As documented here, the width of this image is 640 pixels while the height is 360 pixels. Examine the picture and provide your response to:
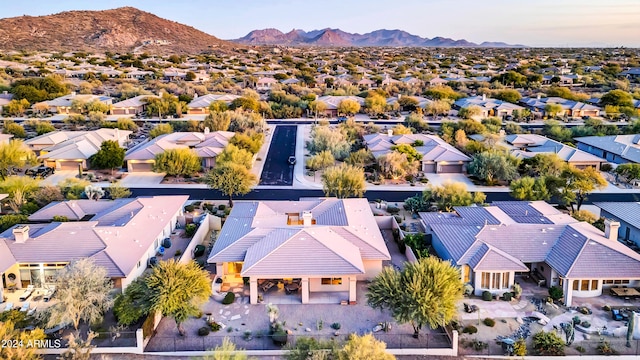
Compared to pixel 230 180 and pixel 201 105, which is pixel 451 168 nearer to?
pixel 230 180

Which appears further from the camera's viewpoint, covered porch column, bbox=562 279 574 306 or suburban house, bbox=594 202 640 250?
suburban house, bbox=594 202 640 250

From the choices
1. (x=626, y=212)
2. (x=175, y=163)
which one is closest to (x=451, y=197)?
(x=626, y=212)

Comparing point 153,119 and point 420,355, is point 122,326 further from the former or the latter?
point 153,119

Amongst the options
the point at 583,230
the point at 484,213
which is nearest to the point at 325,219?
the point at 484,213

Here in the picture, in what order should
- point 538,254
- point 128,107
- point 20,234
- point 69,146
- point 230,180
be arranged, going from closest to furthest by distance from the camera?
point 20,234, point 538,254, point 230,180, point 69,146, point 128,107

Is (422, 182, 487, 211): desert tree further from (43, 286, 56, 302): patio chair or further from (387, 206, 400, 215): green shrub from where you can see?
(43, 286, 56, 302): patio chair

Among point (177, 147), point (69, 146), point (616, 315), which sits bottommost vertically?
point (616, 315)

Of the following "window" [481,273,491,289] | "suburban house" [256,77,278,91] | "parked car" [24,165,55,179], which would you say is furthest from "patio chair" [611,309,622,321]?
"suburban house" [256,77,278,91]
